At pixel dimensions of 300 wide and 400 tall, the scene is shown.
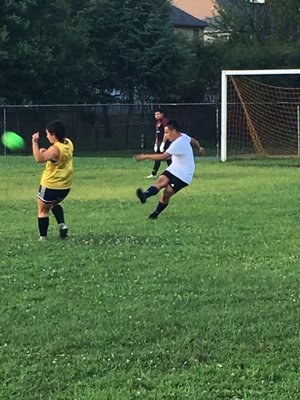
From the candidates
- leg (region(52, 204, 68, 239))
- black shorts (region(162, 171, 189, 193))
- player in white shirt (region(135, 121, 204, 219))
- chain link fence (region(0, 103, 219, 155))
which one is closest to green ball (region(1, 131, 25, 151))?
chain link fence (region(0, 103, 219, 155))

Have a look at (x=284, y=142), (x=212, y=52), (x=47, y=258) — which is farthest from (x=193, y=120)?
(x=47, y=258)

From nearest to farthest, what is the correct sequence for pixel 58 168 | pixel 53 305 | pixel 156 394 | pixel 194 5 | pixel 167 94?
pixel 156 394 < pixel 53 305 < pixel 58 168 < pixel 167 94 < pixel 194 5

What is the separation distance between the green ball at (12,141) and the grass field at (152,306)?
76.3 feet

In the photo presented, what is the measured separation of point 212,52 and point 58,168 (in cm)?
4054

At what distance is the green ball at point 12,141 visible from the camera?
121 ft

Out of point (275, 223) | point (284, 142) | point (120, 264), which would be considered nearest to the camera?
point (120, 264)

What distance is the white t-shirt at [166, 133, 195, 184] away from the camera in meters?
13.3

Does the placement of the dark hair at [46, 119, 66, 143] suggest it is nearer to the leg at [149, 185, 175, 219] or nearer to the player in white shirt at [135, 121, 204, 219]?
the player in white shirt at [135, 121, 204, 219]

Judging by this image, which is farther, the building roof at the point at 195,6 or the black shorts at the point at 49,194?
the building roof at the point at 195,6

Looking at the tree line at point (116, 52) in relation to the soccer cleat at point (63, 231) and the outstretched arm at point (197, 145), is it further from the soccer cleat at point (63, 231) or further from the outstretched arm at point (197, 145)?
the soccer cleat at point (63, 231)

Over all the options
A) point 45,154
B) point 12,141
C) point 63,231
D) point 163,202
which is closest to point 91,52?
point 12,141

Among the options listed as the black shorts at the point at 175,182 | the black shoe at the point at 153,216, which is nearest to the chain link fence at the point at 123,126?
the black shorts at the point at 175,182

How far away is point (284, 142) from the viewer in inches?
1312

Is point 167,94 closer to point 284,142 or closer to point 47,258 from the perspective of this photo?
point 284,142
